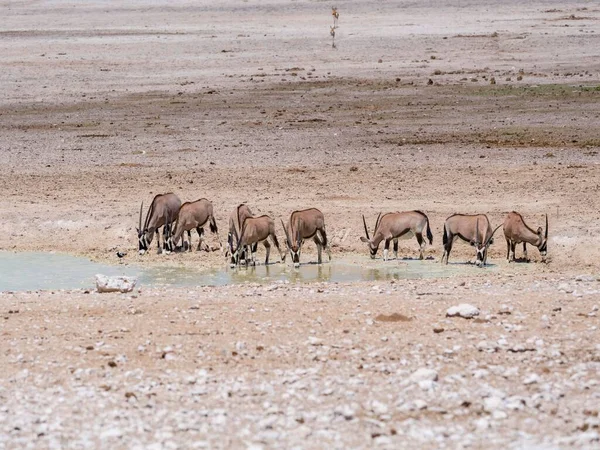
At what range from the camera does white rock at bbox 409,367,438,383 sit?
9.84 m

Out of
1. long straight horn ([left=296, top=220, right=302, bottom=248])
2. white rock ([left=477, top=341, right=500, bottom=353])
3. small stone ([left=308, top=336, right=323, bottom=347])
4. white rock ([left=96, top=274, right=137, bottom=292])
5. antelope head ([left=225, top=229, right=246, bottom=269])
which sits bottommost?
white rock ([left=477, top=341, right=500, bottom=353])

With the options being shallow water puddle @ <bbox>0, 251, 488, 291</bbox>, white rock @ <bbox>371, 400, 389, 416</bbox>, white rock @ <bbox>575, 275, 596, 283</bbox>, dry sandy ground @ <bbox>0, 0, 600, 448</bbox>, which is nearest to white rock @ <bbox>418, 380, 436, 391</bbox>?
dry sandy ground @ <bbox>0, 0, 600, 448</bbox>

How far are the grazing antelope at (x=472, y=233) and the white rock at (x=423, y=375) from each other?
25.1 feet

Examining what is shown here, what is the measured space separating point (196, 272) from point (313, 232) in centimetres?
188

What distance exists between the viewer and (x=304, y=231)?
712 inches

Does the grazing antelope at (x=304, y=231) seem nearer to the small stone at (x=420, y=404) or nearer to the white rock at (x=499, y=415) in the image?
the small stone at (x=420, y=404)

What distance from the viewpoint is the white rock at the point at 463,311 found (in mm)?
11859

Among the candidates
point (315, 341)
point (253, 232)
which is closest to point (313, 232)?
point (253, 232)

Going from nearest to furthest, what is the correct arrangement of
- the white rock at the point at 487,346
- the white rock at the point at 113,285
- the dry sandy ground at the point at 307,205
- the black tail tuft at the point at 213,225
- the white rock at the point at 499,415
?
the white rock at the point at 499,415, the dry sandy ground at the point at 307,205, the white rock at the point at 487,346, the white rock at the point at 113,285, the black tail tuft at the point at 213,225

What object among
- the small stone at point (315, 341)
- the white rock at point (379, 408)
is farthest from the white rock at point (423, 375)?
the small stone at point (315, 341)

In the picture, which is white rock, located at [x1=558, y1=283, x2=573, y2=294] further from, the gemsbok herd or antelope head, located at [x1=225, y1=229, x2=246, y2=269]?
antelope head, located at [x1=225, y1=229, x2=246, y2=269]

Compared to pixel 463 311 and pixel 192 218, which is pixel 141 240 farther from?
pixel 463 311

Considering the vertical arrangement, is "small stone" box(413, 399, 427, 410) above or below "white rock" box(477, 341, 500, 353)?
below

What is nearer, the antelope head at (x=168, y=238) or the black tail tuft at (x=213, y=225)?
the antelope head at (x=168, y=238)
